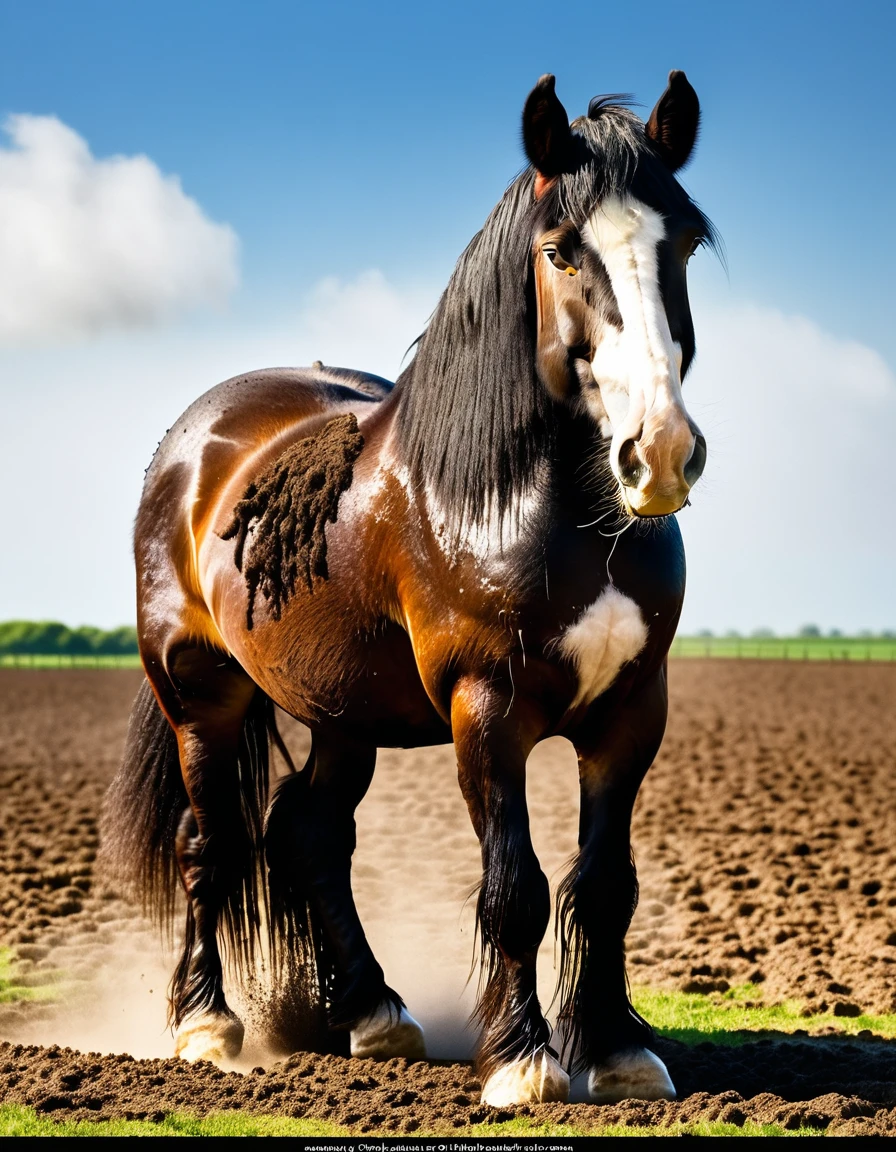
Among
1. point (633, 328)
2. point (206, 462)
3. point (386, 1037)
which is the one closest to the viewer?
point (633, 328)

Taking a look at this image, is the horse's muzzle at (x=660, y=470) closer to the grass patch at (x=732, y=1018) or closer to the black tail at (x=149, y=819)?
the grass patch at (x=732, y=1018)

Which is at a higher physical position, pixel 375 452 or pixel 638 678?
pixel 375 452

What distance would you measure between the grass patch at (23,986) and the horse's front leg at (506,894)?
10.9ft

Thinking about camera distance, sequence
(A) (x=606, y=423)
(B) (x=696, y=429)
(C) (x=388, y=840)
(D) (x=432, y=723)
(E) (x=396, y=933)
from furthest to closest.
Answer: (C) (x=388, y=840), (E) (x=396, y=933), (D) (x=432, y=723), (A) (x=606, y=423), (B) (x=696, y=429)

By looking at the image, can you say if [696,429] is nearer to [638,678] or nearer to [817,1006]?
[638,678]

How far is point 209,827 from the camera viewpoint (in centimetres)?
536

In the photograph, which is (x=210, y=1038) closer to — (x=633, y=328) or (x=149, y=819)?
(x=149, y=819)

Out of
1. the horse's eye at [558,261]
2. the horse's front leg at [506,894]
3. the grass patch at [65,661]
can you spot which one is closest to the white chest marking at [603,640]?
the horse's front leg at [506,894]

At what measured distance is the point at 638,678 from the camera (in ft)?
13.1

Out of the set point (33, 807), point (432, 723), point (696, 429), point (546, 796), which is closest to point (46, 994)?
point (432, 723)

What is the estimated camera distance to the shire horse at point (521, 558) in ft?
11.8

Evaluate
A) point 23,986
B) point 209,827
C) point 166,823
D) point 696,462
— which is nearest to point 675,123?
point 696,462

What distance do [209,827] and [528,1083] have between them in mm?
2089

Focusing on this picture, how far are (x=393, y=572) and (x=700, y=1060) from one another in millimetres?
2200
